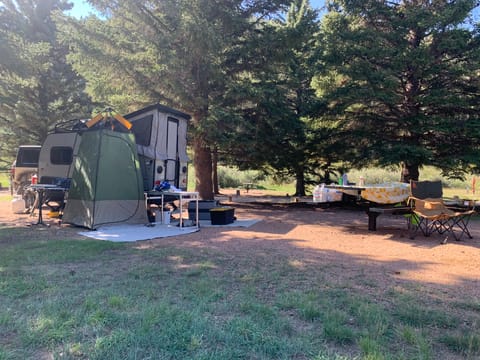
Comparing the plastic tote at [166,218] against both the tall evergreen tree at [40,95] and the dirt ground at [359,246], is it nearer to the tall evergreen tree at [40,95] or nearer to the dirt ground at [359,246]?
the dirt ground at [359,246]

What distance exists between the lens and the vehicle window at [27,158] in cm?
1165

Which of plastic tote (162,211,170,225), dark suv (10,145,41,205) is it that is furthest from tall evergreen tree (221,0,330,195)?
dark suv (10,145,41,205)

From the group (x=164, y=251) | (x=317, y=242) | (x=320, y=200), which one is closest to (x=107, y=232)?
(x=164, y=251)

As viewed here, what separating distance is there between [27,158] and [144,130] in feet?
17.3

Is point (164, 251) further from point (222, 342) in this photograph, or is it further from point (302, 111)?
point (302, 111)

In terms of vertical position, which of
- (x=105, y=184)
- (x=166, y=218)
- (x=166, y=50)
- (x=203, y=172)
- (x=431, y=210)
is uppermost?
(x=166, y=50)

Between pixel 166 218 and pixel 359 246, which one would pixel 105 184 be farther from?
pixel 359 246

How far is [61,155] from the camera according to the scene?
966 centimetres

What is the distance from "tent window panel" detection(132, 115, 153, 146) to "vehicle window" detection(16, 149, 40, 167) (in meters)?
4.74

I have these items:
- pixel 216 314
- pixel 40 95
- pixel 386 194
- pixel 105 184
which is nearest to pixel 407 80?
pixel 386 194

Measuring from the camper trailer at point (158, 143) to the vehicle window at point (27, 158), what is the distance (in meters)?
4.59

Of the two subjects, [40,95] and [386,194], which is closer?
[386,194]

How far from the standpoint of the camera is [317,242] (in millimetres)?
6258

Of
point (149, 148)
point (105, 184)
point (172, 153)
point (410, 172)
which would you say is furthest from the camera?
point (410, 172)
